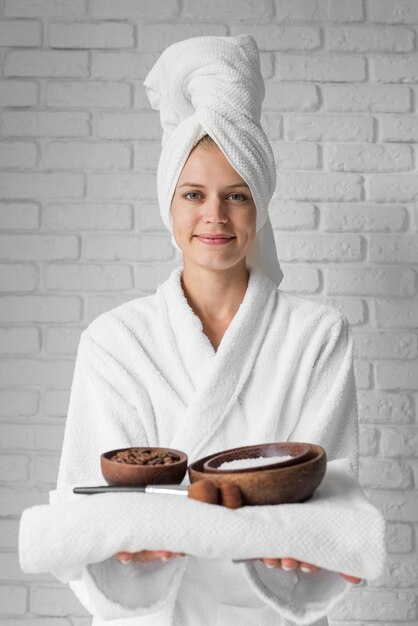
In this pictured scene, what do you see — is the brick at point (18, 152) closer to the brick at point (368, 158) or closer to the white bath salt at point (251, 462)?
the brick at point (368, 158)

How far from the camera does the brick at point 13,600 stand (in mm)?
2184

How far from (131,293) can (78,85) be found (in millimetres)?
600

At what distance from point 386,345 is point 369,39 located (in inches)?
33.6

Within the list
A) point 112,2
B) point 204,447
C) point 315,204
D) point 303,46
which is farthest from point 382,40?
point 204,447

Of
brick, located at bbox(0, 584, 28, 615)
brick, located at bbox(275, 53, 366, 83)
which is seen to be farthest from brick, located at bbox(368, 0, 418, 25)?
brick, located at bbox(0, 584, 28, 615)

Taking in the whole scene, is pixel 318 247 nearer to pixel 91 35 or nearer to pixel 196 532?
pixel 91 35

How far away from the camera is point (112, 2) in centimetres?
218

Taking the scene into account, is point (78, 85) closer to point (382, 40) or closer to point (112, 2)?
point (112, 2)

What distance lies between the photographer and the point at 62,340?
219 centimetres

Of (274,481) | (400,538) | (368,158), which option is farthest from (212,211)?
(400,538)

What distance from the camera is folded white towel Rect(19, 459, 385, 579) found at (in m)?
1.07

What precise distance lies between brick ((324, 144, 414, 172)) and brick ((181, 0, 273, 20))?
16.2 inches

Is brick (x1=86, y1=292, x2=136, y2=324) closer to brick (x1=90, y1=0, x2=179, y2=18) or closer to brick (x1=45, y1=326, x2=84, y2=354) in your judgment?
brick (x1=45, y1=326, x2=84, y2=354)

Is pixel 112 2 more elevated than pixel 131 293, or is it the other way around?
pixel 112 2
